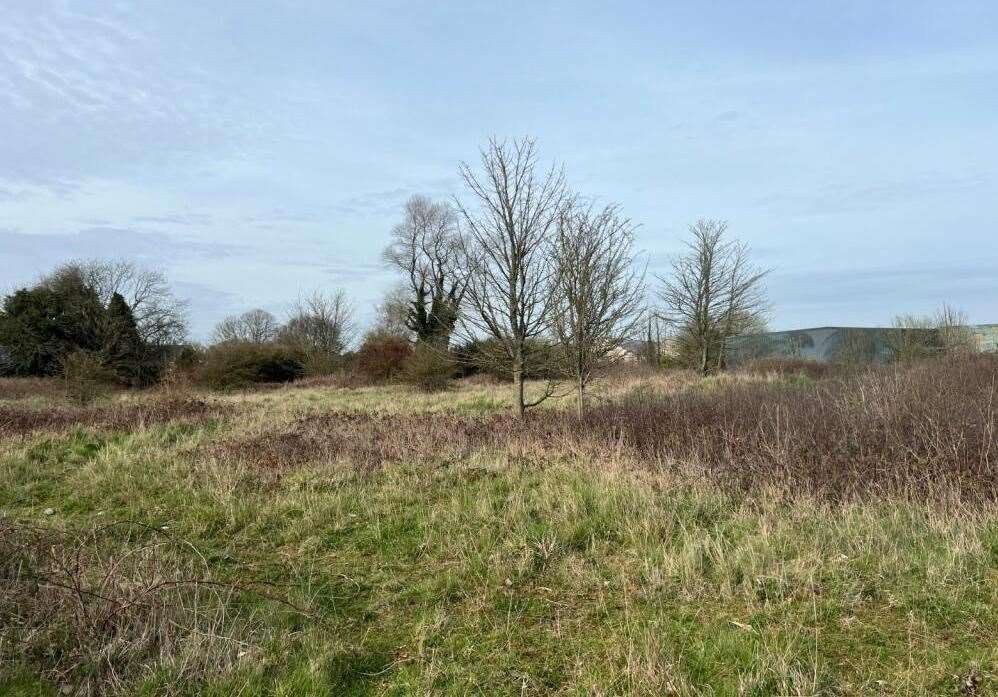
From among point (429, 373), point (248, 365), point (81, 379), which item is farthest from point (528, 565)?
point (248, 365)

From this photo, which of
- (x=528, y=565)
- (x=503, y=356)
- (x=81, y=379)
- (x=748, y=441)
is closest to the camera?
(x=528, y=565)

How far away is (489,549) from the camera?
494 cm

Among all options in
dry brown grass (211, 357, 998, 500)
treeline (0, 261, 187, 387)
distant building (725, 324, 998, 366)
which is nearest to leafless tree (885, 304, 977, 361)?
distant building (725, 324, 998, 366)

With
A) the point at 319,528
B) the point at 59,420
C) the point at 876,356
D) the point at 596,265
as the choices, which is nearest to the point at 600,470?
the point at 319,528

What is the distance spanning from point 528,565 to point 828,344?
108 feet

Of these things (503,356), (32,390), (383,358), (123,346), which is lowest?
(32,390)

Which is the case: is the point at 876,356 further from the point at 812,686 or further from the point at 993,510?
the point at 812,686

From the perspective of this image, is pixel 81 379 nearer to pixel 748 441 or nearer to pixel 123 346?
pixel 123 346

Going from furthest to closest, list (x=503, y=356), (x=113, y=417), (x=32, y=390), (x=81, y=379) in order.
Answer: (x=32, y=390), (x=81, y=379), (x=113, y=417), (x=503, y=356)

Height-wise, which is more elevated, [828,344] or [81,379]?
[828,344]

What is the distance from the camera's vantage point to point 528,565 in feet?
15.1

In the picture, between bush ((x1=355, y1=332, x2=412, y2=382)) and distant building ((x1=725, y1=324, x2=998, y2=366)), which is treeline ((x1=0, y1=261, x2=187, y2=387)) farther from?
distant building ((x1=725, y1=324, x2=998, y2=366))

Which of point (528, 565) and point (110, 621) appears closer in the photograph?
point (110, 621)

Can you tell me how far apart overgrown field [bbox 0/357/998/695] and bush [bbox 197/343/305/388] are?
78.7 ft
